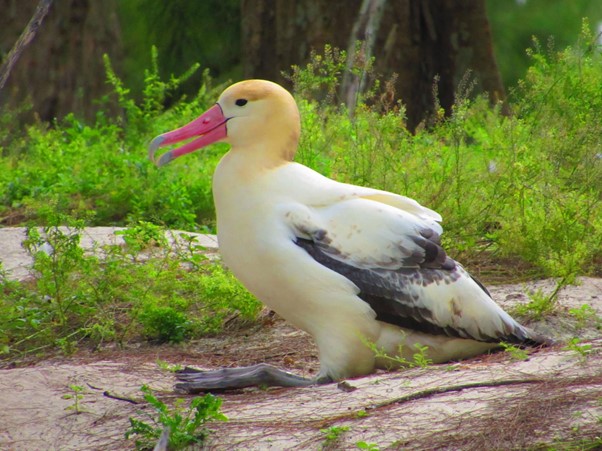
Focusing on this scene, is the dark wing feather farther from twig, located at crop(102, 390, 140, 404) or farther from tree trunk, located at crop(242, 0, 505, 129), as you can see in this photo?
tree trunk, located at crop(242, 0, 505, 129)

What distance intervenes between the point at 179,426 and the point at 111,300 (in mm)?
2492

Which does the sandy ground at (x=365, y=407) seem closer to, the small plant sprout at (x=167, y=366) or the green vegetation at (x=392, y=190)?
the small plant sprout at (x=167, y=366)

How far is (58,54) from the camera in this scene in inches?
508

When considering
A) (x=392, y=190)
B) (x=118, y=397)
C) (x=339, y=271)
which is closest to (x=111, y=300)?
(x=392, y=190)

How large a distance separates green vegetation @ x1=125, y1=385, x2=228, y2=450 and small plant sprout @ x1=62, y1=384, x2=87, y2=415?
1.42 feet

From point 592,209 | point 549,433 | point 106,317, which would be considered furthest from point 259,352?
point 549,433

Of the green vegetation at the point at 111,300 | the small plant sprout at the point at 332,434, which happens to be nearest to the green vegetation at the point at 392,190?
the green vegetation at the point at 111,300

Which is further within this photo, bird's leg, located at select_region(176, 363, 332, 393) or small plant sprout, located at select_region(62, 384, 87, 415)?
bird's leg, located at select_region(176, 363, 332, 393)

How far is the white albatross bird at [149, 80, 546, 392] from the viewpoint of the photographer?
5297 mm

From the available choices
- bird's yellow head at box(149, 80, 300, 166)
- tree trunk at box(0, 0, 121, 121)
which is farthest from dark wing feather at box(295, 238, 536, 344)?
tree trunk at box(0, 0, 121, 121)

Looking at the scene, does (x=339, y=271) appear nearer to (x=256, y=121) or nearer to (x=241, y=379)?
(x=241, y=379)

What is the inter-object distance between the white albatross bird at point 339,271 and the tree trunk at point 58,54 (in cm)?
767

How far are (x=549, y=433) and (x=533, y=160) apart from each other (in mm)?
3321

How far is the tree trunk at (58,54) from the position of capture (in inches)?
505
